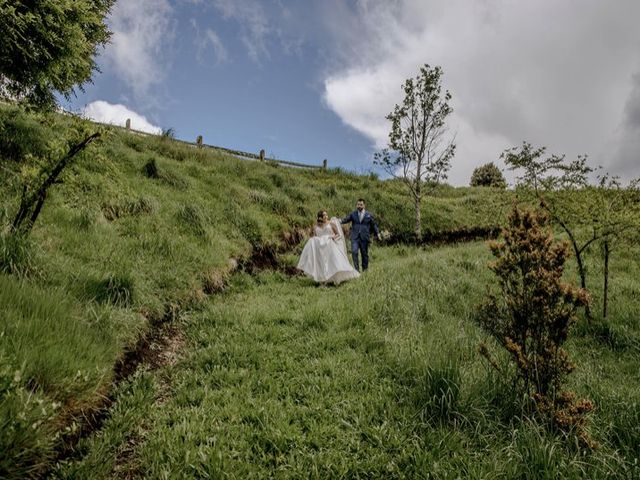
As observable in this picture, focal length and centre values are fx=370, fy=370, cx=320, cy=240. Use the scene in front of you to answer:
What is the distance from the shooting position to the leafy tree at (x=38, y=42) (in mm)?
6906

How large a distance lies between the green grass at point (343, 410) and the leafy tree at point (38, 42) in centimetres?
621

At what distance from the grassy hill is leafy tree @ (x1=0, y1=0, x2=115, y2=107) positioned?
1.39 meters

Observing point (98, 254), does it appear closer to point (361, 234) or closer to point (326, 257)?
point (326, 257)

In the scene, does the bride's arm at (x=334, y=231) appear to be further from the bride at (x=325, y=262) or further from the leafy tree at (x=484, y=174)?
the leafy tree at (x=484, y=174)

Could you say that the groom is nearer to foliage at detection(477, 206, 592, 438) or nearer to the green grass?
the green grass

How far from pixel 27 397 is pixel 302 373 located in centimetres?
287

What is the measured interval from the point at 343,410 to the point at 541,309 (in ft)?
7.53

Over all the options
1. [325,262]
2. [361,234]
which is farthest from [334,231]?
[325,262]

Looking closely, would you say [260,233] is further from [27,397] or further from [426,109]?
[426,109]

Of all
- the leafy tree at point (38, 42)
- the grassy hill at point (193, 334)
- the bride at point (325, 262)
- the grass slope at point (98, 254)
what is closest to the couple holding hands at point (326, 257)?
the bride at point (325, 262)

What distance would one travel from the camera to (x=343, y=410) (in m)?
3.98

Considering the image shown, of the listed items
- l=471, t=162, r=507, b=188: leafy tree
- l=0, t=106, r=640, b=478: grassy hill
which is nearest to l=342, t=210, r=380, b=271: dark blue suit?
l=0, t=106, r=640, b=478: grassy hill

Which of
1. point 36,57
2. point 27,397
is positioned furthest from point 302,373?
point 36,57

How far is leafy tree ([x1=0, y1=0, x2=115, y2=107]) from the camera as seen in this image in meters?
6.91
